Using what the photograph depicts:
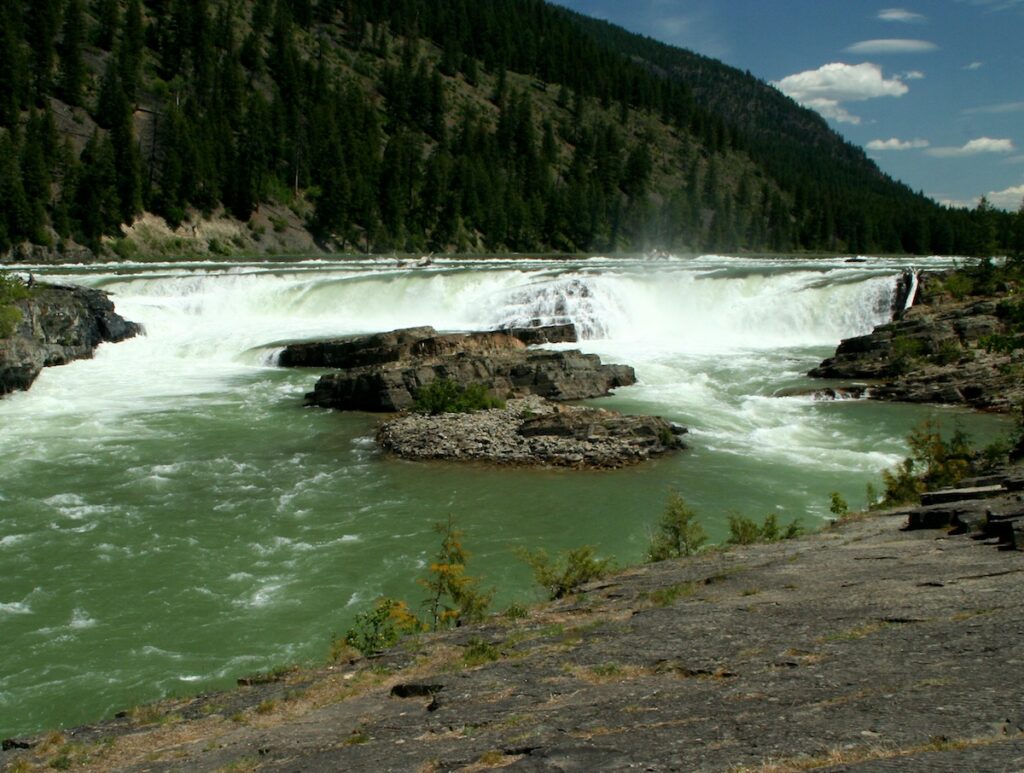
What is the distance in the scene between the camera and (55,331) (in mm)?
32562

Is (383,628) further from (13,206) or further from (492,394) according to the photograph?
(13,206)

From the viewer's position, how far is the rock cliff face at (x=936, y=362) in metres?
26.5

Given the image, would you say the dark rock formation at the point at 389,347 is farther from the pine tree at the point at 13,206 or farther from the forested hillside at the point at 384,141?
the pine tree at the point at 13,206

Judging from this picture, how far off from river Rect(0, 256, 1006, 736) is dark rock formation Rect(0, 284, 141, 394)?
841mm

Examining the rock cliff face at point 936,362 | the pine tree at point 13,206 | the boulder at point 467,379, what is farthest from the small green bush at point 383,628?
the pine tree at point 13,206

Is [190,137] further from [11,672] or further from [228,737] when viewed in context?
[228,737]

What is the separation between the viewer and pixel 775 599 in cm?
798

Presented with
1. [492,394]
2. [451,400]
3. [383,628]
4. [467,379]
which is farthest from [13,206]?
[383,628]

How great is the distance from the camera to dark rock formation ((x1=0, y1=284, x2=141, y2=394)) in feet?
90.7

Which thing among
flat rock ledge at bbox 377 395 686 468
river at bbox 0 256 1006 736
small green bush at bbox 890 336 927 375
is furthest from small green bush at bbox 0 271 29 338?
small green bush at bbox 890 336 927 375

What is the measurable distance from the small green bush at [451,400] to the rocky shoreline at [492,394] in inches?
16.4

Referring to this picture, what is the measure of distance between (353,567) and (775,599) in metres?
7.84

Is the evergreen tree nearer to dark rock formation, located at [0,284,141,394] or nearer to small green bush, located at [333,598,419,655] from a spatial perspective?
dark rock formation, located at [0,284,141,394]

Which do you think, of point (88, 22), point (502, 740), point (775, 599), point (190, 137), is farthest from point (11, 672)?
point (88, 22)
